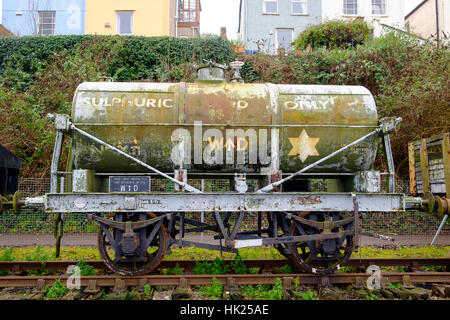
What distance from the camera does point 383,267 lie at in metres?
6.57

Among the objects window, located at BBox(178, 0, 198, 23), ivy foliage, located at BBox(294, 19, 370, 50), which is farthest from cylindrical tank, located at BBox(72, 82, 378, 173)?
window, located at BBox(178, 0, 198, 23)

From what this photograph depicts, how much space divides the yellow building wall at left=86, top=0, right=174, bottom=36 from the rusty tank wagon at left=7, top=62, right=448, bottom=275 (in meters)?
15.9

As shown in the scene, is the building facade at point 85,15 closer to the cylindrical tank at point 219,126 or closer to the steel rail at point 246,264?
the cylindrical tank at point 219,126

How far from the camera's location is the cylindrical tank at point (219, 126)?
5301 mm

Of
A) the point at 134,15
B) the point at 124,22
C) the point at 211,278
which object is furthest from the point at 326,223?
the point at 124,22

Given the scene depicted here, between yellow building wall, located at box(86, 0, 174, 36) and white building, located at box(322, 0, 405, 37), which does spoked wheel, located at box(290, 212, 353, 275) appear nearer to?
yellow building wall, located at box(86, 0, 174, 36)

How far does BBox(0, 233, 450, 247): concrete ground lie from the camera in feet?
29.3

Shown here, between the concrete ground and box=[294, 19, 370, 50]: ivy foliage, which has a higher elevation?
box=[294, 19, 370, 50]: ivy foliage

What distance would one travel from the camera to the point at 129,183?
5195mm

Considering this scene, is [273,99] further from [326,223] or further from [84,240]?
[84,240]

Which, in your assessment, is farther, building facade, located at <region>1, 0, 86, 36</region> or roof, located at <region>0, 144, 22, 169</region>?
building facade, located at <region>1, 0, 86, 36</region>

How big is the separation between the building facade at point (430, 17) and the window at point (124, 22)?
18.0 meters

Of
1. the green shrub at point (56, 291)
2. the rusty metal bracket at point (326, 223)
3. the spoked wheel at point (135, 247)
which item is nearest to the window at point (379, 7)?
the rusty metal bracket at point (326, 223)

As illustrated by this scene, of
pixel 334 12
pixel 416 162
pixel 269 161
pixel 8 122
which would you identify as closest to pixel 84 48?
pixel 8 122
